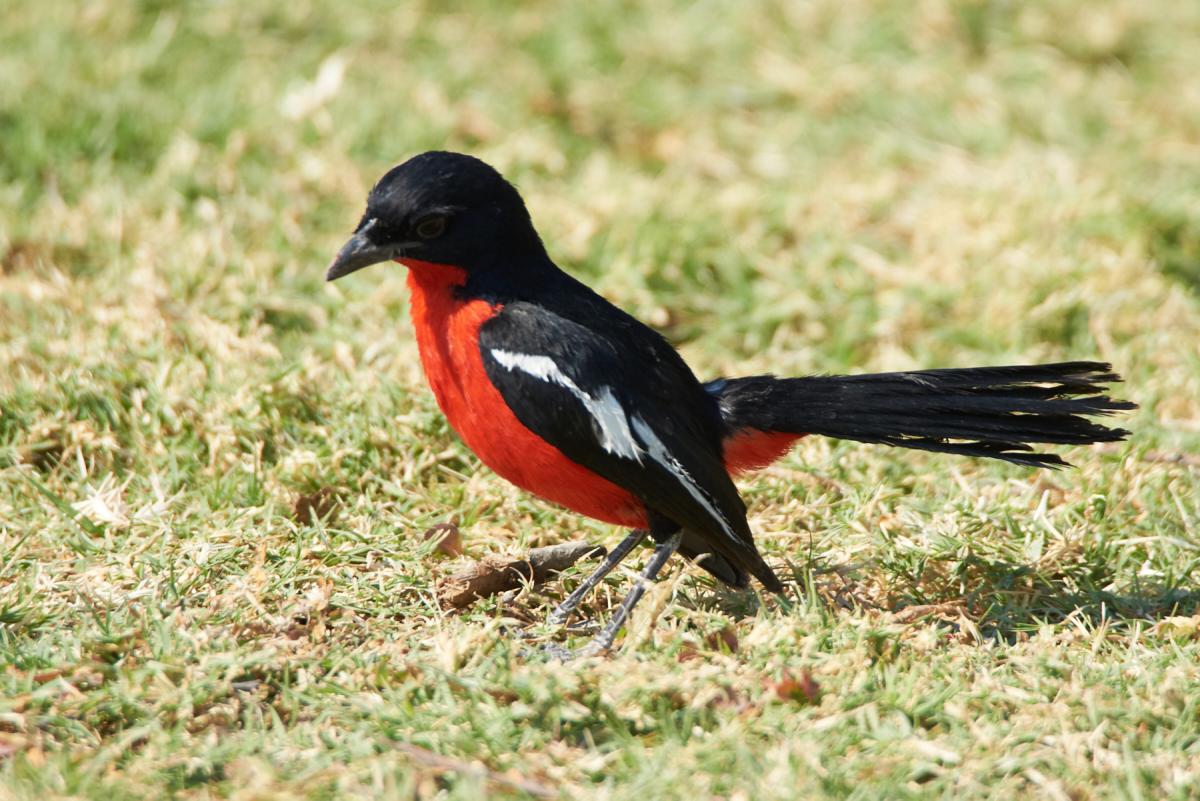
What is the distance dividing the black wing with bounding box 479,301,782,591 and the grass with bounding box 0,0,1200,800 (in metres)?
0.31

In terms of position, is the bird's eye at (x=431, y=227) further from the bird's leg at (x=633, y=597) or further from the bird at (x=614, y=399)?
the bird's leg at (x=633, y=597)

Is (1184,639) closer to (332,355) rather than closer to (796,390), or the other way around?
(796,390)

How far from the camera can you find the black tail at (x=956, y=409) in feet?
13.4

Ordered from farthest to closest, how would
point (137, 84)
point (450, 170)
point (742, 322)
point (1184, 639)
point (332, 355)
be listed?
point (137, 84) < point (742, 322) < point (332, 355) < point (450, 170) < point (1184, 639)

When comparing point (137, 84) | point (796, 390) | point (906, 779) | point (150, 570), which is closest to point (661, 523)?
point (796, 390)

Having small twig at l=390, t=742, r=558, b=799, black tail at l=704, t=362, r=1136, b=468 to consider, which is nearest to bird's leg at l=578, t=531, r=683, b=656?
black tail at l=704, t=362, r=1136, b=468

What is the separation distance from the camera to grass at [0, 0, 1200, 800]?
342 centimetres

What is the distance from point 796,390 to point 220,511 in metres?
1.84

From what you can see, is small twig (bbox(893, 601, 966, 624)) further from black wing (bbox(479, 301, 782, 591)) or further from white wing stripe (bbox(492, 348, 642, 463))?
white wing stripe (bbox(492, 348, 642, 463))

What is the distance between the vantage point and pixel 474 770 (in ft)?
10.5

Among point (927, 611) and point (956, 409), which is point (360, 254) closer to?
point (956, 409)

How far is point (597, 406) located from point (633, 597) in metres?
0.55

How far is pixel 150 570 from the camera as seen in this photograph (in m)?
4.16

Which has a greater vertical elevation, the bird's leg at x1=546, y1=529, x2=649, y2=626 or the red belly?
the red belly
